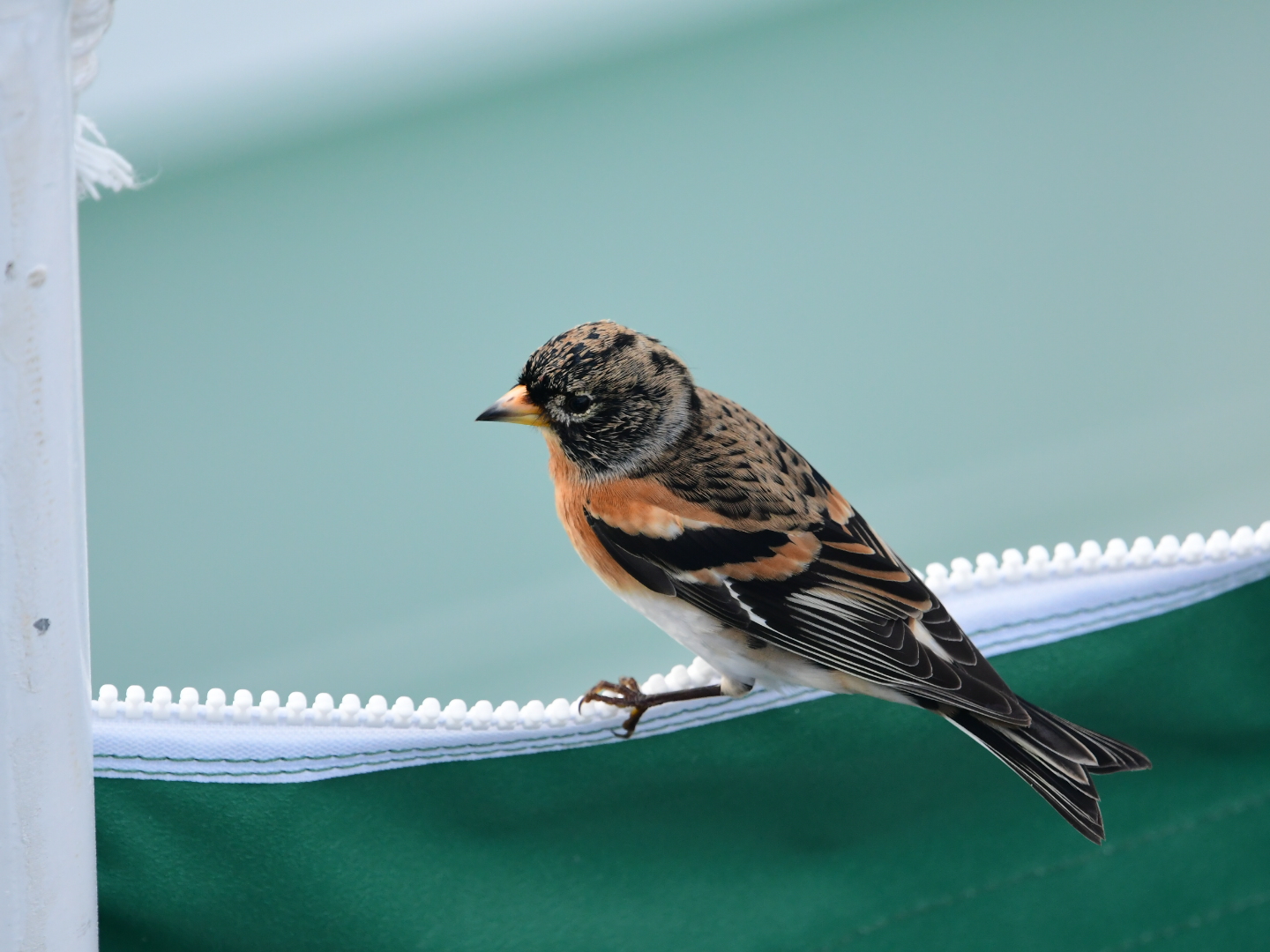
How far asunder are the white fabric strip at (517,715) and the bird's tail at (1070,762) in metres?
0.13

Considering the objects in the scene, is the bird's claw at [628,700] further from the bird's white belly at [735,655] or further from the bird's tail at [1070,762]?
the bird's tail at [1070,762]

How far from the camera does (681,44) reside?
119 inches

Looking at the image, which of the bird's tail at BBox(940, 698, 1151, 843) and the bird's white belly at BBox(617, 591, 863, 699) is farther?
the bird's white belly at BBox(617, 591, 863, 699)

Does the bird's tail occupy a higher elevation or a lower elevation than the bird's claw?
lower

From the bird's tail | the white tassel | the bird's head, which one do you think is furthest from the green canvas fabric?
the white tassel

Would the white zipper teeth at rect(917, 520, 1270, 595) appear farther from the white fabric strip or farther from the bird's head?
the bird's head

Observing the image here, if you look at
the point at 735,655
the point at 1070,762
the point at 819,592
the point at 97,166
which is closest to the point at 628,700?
the point at 735,655

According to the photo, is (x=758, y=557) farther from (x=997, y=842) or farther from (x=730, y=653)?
(x=997, y=842)

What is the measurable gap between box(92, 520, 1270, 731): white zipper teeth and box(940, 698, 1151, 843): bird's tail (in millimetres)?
145

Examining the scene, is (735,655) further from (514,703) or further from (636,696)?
(514,703)

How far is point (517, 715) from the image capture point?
962 millimetres

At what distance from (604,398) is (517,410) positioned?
0.09 m

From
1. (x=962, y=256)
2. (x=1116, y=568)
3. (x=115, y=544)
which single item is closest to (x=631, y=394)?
(x=1116, y=568)

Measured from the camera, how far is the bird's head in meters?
1.11
